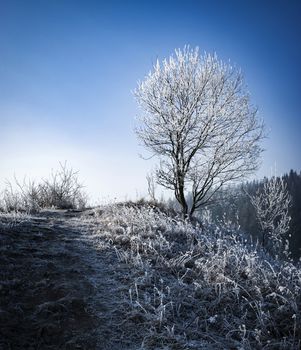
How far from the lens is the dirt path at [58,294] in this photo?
3361mm

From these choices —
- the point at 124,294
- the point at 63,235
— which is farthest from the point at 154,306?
the point at 63,235

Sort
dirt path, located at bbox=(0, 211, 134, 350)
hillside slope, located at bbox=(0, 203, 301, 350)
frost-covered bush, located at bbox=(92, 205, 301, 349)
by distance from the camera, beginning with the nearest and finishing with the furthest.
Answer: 1. dirt path, located at bbox=(0, 211, 134, 350)
2. hillside slope, located at bbox=(0, 203, 301, 350)
3. frost-covered bush, located at bbox=(92, 205, 301, 349)

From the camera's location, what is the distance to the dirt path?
3361mm

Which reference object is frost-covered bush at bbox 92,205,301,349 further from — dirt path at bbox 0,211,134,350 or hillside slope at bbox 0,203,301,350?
dirt path at bbox 0,211,134,350

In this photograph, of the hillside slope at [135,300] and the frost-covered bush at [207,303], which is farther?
the frost-covered bush at [207,303]

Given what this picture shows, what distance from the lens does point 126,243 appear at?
22.2 feet

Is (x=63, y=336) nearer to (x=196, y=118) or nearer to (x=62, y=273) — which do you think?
(x=62, y=273)

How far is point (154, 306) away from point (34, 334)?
1.63m

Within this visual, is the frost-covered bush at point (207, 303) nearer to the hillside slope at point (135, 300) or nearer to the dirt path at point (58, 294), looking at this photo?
the hillside slope at point (135, 300)

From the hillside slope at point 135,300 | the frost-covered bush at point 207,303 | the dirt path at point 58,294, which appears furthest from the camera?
the frost-covered bush at point 207,303

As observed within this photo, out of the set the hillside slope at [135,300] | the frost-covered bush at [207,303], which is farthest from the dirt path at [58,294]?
the frost-covered bush at [207,303]

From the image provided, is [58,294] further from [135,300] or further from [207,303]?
[207,303]

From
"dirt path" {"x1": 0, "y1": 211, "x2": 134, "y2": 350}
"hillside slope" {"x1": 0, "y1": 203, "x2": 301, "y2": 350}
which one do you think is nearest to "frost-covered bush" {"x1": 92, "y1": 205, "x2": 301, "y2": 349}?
"hillside slope" {"x1": 0, "y1": 203, "x2": 301, "y2": 350}

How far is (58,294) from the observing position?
419 cm
